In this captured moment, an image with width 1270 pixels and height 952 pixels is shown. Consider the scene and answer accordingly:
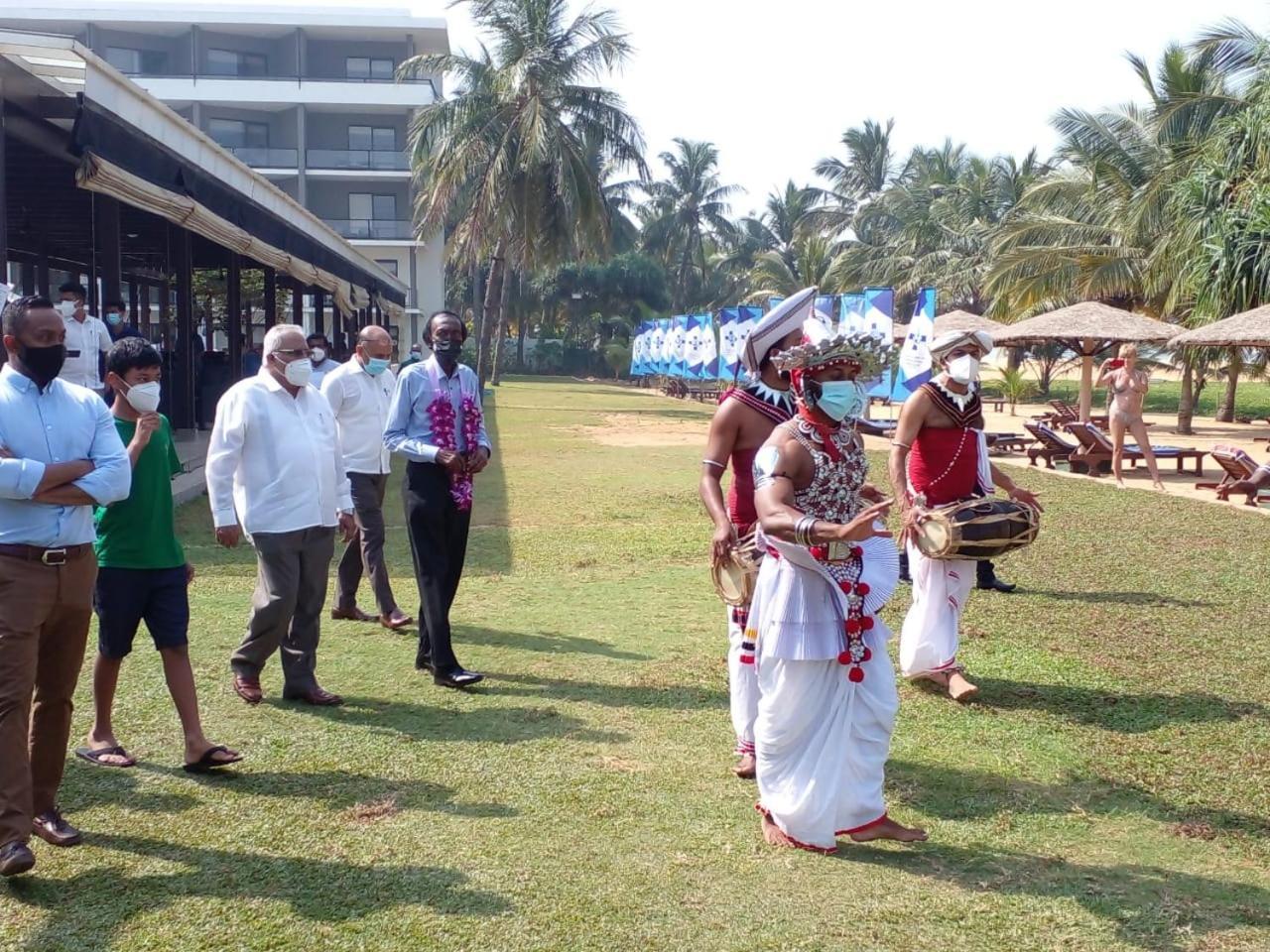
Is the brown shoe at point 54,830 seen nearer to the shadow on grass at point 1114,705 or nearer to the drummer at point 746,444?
the drummer at point 746,444

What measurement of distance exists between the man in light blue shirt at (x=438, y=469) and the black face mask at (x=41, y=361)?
87.6 inches

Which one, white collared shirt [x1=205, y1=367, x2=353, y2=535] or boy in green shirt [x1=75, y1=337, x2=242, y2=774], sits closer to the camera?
boy in green shirt [x1=75, y1=337, x2=242, y2=774]

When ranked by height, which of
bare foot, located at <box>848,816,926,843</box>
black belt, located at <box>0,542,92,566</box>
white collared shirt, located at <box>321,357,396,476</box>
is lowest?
bare foot, located at <box>848,816,926,843</box>

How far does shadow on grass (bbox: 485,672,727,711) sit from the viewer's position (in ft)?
19.9

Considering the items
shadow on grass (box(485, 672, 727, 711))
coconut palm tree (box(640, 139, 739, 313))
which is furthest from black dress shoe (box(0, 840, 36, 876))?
coconut palm tree (box(640, 139, 739, 313))

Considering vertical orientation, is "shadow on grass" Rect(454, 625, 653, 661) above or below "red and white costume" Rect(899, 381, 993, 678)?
below

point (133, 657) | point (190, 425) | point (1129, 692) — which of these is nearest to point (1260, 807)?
point (1129, 692)

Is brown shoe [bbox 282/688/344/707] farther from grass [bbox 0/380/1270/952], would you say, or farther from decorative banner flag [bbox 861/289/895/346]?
decorative banner flag [bbox 861/289/895/346]

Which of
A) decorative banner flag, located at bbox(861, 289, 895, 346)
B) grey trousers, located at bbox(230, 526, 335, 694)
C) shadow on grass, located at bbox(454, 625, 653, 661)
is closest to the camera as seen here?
grey trousers, located at bbox(230, 526, 335, 694)

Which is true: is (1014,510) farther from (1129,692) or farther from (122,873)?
(122,873)

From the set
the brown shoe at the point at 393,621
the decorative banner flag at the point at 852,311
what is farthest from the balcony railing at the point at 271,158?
the brown shoe at the point at 393,621

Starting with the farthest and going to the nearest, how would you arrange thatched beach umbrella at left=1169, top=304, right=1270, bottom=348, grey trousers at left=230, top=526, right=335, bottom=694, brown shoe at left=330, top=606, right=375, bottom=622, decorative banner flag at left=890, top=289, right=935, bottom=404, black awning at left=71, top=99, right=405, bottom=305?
decorative banner flag at left=890, top=289, right=935, bottom=404, thatched beach umbrella at left=1169, top=304, right=1270, bottom=348, black awning at left=71, top=99, right=405, bottom=305, brown shoe at left=330, top=606, right=375, bottom=622, grey trousers at left=230, top=526, right=335, bottom=694

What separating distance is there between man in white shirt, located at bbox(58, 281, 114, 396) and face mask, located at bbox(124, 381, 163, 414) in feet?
22.3

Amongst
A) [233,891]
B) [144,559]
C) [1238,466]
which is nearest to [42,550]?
[144,559]
